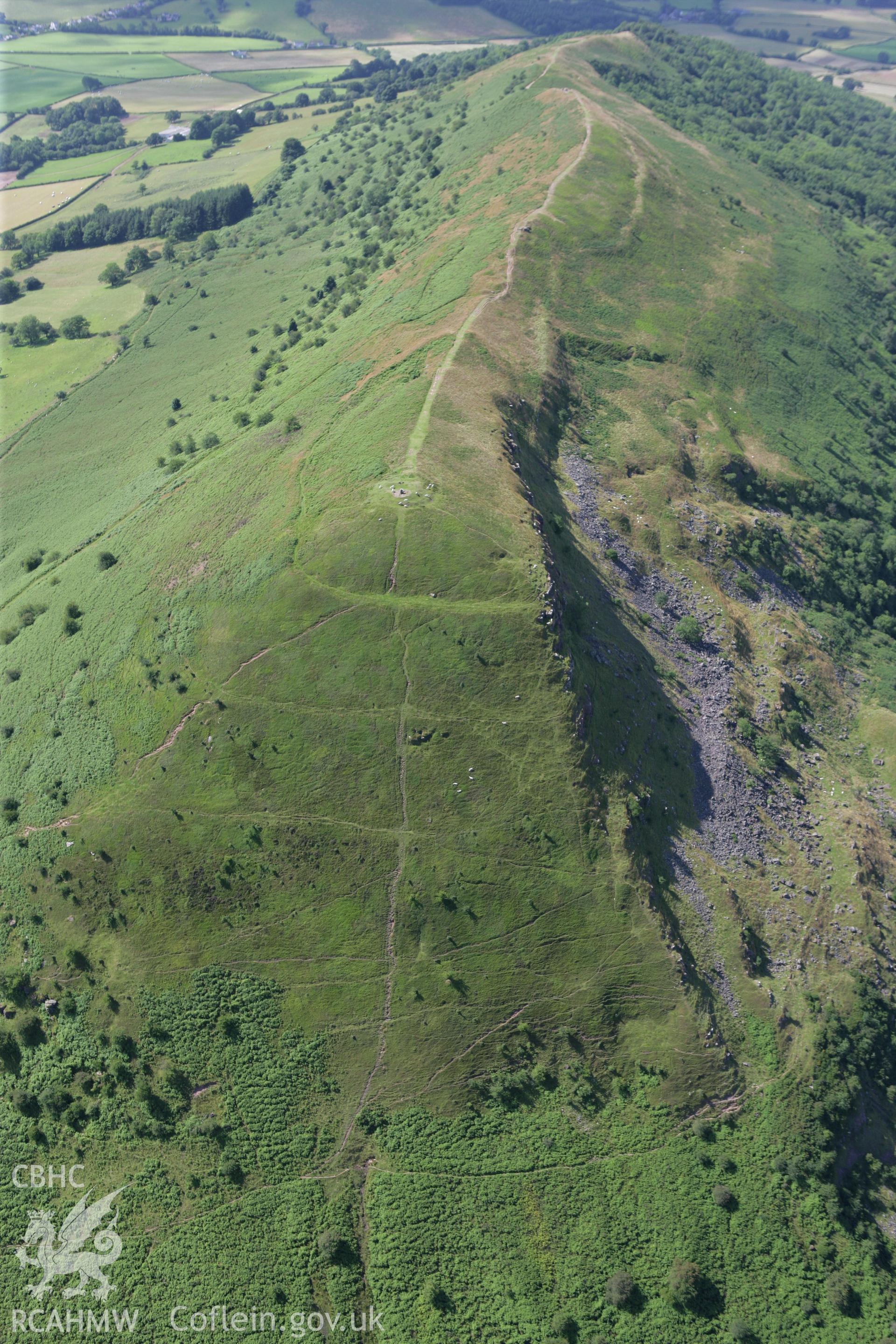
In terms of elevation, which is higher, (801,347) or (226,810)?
(801,347)

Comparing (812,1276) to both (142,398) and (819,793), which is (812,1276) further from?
(142,398)

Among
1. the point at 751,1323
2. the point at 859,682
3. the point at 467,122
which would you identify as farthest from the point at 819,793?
the point at 467,122

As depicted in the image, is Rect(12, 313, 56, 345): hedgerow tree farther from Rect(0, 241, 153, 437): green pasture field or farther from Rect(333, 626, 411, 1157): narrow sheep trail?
Rect(333, 626, 411, 1157): narrow sheep trail

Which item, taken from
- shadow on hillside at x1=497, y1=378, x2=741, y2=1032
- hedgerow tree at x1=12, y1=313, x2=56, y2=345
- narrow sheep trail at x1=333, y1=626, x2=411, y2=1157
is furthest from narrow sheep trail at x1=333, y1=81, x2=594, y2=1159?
hedgerow tree at x1=12, y1=313, x2=56, y2=345

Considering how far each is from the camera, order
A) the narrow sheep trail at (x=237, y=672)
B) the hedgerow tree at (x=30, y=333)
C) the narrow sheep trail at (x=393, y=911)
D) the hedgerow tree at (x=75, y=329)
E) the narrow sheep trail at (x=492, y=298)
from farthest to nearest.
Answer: the hedgerow tree at (x=75, y=329) < the hedgerow tree at (x=30, y=333) < the narrow sheep trail at (x=492, y=298) < the narrow sheep trail at (x=237, y=672) < the narrow sheep trail at (x=393, y=911)

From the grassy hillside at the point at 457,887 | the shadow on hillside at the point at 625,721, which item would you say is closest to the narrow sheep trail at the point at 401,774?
the grassy hillside at the point at 457,887

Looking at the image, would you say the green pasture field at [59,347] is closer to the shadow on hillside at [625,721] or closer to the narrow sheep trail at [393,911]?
the shadow on hillside at [625,721]
